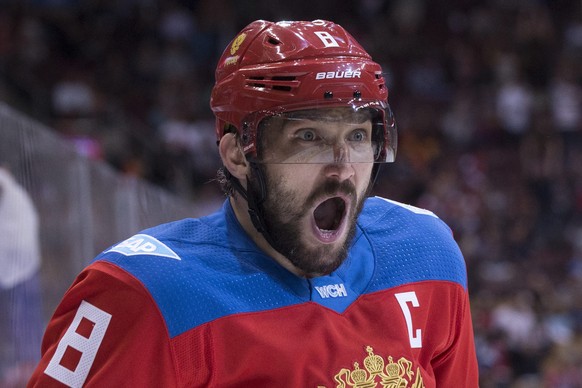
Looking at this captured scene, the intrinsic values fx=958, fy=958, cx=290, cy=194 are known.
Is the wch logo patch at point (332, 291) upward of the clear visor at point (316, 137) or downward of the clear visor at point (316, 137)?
downward

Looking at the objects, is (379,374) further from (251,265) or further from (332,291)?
(251,265)

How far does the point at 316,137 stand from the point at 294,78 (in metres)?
0.12

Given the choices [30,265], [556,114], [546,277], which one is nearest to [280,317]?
[30,265]

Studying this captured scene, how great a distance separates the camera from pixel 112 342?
5.61 ft

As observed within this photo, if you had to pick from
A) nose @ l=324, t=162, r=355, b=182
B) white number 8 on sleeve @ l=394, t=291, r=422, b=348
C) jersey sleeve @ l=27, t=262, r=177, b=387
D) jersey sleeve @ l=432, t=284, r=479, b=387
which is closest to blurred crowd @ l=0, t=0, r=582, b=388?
jersey sleeve @ l=432, t=284, r=479, b=387

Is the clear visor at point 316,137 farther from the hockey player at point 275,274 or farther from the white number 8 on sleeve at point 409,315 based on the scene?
the white number 8 on sleeve at point 409,315

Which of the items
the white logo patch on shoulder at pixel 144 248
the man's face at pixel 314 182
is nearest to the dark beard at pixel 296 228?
the man's face at pixel 314 182

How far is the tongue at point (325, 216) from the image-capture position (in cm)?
190

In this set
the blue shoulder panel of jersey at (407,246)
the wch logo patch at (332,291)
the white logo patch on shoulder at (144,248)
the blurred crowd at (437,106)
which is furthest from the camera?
the blurred crowd at (437,106)

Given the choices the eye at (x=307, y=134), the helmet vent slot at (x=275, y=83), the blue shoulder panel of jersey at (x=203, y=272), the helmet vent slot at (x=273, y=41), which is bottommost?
the blue shoulder panel of jersey at (x=203, y=272)

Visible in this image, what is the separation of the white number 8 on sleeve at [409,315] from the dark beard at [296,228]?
180mm

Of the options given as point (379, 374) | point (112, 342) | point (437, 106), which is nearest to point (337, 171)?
point (379, 374)

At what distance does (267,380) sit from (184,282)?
0.24m

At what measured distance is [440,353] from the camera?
6.81 feet
